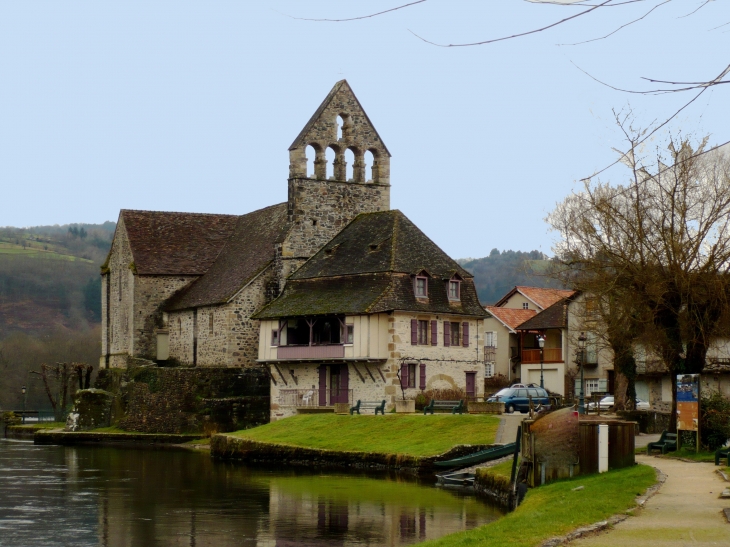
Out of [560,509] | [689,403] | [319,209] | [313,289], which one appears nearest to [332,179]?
[319,209]

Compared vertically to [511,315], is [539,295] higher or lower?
higher

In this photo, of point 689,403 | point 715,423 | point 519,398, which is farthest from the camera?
point 519,398

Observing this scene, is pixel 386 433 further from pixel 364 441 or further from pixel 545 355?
pixel 545 355

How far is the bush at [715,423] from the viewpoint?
3025 cm

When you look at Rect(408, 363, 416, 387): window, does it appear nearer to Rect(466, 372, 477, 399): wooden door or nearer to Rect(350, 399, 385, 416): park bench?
Rect(350, 399, 385, 416): park bench

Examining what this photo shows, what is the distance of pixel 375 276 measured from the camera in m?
57.0

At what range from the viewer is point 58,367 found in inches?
3221

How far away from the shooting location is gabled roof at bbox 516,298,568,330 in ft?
238

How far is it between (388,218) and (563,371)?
18.2 m

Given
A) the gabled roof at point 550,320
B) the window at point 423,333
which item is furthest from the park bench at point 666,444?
the gabled roof at point 550,320

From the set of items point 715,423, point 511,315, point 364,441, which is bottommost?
point 364,441

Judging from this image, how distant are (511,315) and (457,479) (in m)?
48.0

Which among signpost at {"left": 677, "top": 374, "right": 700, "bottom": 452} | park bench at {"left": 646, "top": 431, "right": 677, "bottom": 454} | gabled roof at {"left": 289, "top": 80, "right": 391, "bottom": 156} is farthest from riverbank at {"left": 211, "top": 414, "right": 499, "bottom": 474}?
gabled roof at {"left": 289, "top": 80, "right": 391, "bottom": 156}

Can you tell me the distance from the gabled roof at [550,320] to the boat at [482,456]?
35.3 metres
